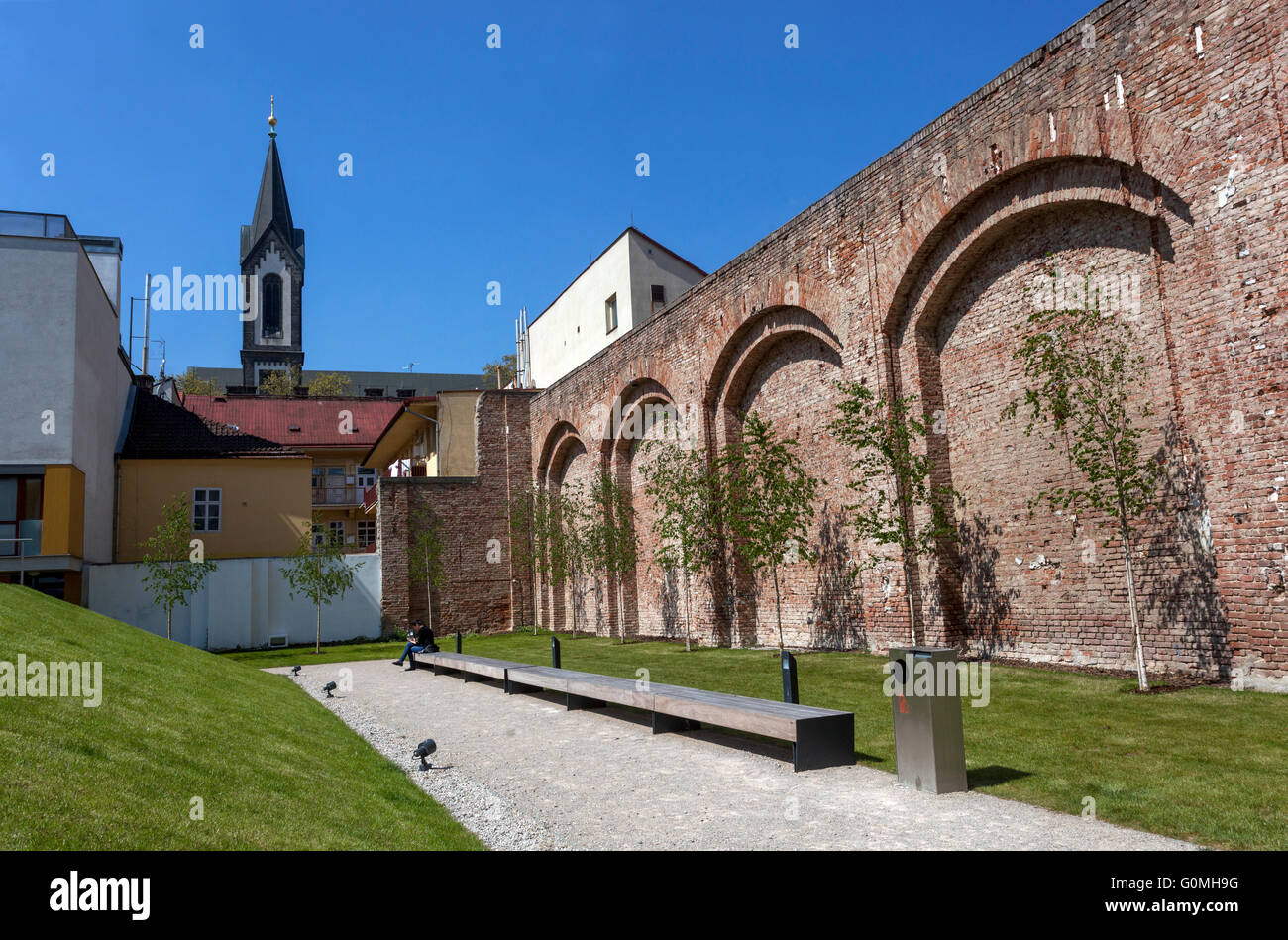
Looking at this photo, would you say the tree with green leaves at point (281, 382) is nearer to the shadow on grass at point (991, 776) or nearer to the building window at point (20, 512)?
the building window at point (20, 512)

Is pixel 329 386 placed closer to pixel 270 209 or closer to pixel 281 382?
pixel 281 382

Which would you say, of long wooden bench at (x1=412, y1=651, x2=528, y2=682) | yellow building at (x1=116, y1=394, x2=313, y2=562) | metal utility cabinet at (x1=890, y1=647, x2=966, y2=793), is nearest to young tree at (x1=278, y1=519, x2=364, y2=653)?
yellow building at (x1=116, y1=394, x2=313, y2=562)

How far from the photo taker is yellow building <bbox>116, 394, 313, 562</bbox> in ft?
98.1

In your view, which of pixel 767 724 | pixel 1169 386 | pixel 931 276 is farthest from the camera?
pixel 931 276

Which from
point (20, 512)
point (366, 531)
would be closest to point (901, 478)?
point (20, 512)

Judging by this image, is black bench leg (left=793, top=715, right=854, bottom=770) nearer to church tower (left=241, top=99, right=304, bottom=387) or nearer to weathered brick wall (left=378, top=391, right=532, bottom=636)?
weathered brick wall (left=378, top=391, right=532, bottom=636)

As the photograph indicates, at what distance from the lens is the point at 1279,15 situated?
8.32 m

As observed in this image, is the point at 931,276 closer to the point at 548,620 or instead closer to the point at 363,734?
the point at 363,734

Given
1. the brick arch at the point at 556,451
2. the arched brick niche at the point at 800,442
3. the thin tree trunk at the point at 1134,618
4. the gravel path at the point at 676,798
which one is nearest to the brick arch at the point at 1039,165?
the arched brick niche at the point at 800,442

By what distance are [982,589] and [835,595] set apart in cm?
349

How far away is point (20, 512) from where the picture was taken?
22859 millimetres

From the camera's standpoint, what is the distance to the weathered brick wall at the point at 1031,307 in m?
8.56
